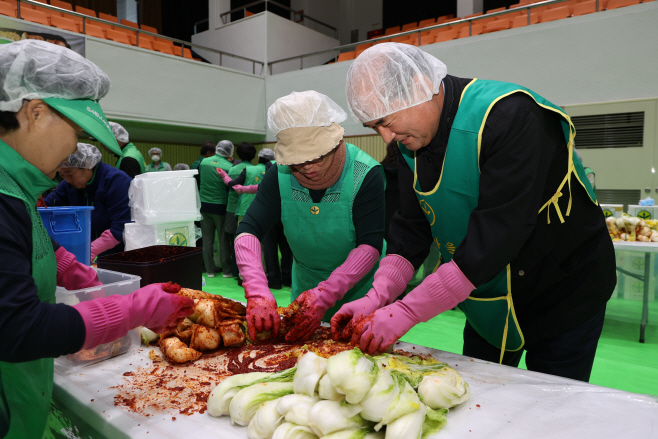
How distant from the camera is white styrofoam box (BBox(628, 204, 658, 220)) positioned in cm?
417

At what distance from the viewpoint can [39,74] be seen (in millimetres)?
979

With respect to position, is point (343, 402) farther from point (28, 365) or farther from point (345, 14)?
point (345, 14)

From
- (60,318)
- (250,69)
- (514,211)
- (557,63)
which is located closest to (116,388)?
(60,318)

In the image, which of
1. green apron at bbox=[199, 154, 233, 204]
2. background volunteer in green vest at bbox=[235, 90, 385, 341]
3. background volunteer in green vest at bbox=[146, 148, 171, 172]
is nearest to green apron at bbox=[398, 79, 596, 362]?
background volunteer in green vest at bbox=[235, 90, 385, 341]

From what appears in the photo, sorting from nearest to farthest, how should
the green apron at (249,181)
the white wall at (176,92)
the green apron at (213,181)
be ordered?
the green apron at (249,181), the green apron at (213,181), the white wall at (176,92)

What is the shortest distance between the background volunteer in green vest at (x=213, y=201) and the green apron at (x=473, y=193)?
507cm

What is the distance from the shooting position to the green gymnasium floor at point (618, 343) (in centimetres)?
309

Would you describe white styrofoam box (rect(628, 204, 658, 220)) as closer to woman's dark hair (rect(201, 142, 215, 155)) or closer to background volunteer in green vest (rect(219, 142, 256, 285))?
background volunteer in green vest (rect(219, 142, 256, 285))

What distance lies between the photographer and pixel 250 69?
10672 millimetres

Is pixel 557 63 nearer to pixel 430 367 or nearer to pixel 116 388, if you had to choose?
pixel 430 367

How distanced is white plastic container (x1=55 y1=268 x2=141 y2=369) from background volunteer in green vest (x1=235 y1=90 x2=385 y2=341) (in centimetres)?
44

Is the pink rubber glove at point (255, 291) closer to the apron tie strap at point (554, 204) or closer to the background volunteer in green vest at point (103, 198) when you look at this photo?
the apron tie strap at point (554, 204)

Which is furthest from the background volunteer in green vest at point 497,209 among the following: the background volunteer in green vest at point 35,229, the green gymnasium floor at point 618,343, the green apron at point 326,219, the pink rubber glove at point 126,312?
the green gymnasium floor at point 618,343

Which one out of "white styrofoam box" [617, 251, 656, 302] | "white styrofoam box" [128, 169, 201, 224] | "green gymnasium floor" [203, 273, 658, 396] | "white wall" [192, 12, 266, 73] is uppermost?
"white wall" [192, 12, 266, 73]
